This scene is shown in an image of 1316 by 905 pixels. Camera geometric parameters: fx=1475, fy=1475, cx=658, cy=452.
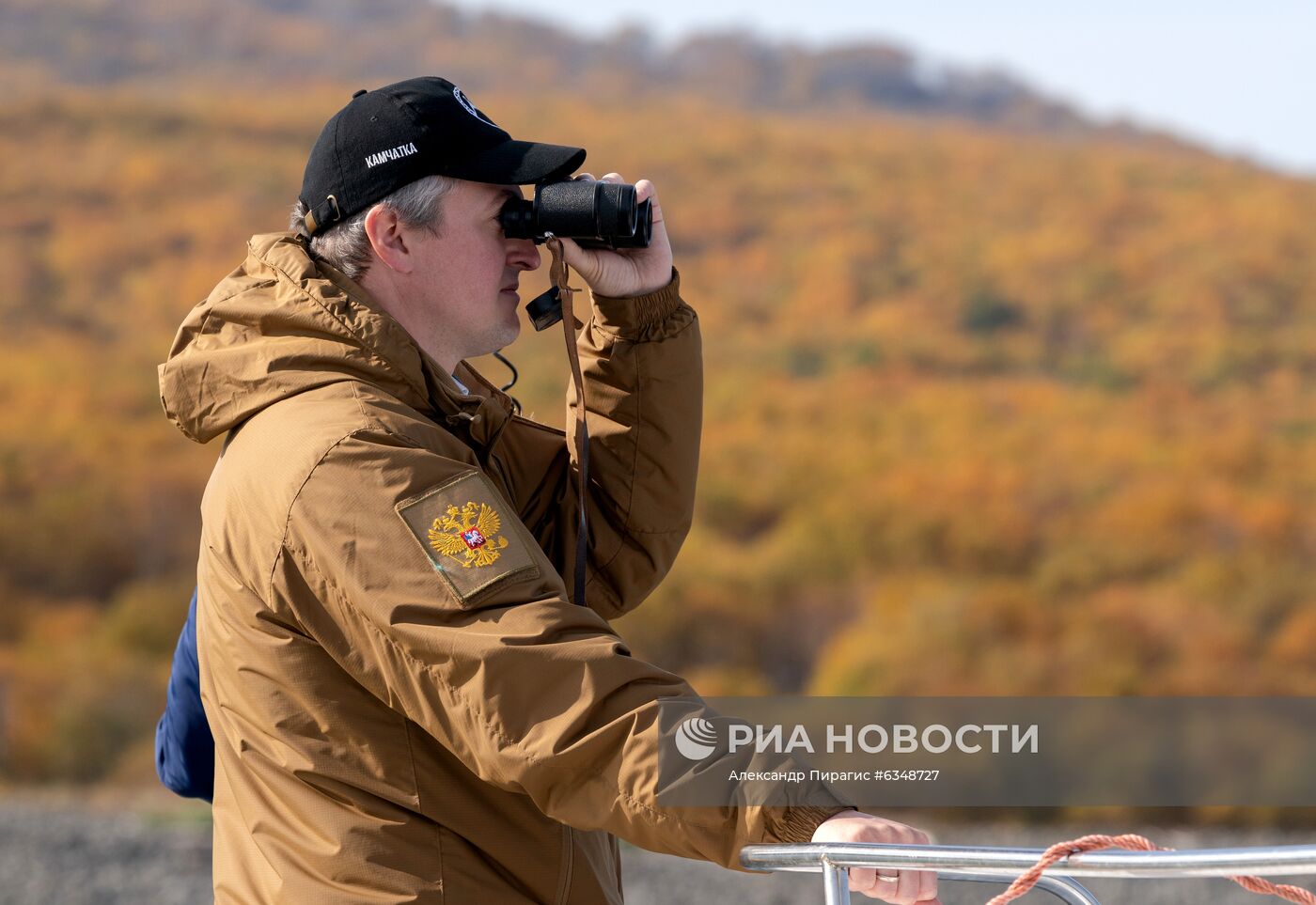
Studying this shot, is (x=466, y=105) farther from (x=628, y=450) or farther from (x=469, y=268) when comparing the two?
(x=628, y=450)

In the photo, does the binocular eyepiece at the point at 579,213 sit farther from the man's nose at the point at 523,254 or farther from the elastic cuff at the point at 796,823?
the elastic cuff at the point at 796,823

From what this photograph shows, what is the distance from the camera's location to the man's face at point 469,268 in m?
2.12

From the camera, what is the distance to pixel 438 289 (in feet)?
6.97

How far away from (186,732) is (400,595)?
2.78 feet

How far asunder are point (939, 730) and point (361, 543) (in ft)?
2.49

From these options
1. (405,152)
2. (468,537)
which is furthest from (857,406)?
(468,537)

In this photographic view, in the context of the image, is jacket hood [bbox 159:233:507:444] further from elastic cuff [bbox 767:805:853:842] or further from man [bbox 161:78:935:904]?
elastic cuff [bbox 767:805:853:842]

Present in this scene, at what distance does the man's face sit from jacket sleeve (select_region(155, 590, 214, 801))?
57cm

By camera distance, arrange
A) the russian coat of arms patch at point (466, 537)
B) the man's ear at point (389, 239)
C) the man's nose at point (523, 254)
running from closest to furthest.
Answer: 1. the russian coat of arms patch at point (466, 537)
2. the man's ear at point (389, 239)
3. the man's nose at point (523, 254)

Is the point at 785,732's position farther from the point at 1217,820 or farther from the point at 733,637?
the point at 733,637

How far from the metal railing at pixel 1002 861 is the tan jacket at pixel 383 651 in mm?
37

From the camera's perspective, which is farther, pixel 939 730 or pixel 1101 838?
pixel 939 730

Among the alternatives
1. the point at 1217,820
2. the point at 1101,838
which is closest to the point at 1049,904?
the point at 1217,820

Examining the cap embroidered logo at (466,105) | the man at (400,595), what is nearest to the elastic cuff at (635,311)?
the man at (400,595)
